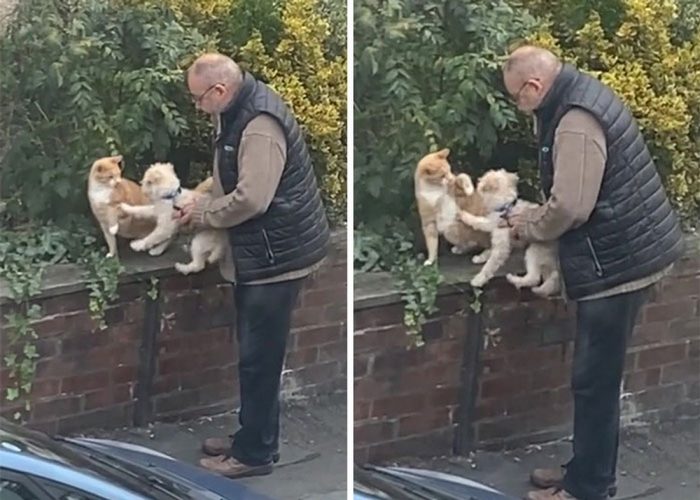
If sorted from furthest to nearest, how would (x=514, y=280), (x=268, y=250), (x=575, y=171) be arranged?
(x=268, y=250) < (x=514, y=280) < (x=575, y=171)

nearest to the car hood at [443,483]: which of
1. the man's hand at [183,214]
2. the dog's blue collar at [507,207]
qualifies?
the dog's blue collar at [507,207]

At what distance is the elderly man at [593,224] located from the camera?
2.73m

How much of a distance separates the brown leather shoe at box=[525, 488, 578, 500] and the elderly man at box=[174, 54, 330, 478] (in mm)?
813

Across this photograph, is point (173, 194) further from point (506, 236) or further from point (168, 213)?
point (506, 236)

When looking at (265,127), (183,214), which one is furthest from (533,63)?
(183,214)

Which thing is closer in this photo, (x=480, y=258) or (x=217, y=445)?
(x=480, y=258)

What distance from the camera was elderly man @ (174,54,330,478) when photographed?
291 cm

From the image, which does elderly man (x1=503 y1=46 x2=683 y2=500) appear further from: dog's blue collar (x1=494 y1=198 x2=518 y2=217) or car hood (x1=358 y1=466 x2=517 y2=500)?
car hood (x1=358 y1=466 x2=517 y2=500)

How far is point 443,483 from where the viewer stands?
294 cm

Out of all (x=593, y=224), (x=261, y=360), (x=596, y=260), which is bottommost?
(x=261, y=360)

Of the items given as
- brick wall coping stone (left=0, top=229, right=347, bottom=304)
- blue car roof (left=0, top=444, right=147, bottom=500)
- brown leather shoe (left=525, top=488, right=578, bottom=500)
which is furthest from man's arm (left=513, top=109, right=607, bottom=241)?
blue car roof (left=0, top=444, right=147, bottom=500)

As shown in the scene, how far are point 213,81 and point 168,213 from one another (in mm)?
403

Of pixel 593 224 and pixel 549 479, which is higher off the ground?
pixel 593 224

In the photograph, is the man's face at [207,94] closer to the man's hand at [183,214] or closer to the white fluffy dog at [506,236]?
the man's hand at [183,214]
